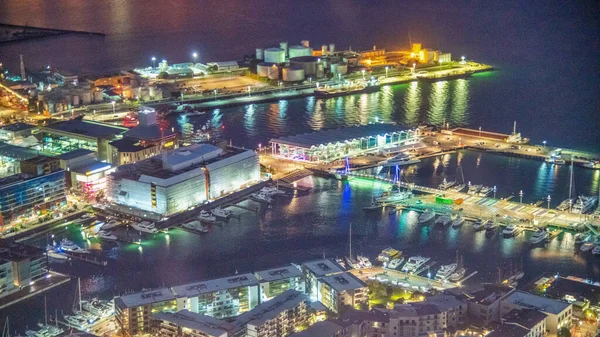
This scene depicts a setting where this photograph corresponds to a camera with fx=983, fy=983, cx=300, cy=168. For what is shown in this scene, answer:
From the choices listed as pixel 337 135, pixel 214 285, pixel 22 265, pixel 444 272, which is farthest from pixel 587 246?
pixel 22 265

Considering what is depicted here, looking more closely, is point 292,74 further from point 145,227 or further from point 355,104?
point 145,227

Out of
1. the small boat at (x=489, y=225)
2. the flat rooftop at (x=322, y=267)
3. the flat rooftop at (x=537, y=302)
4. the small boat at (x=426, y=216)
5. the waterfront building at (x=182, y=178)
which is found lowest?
the small boat at (x=489, y=225)

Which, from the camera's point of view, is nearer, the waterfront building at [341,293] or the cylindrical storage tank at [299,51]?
the waterfront building at [341,293]

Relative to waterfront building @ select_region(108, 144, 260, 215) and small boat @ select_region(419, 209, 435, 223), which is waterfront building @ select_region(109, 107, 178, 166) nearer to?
waterfront building @ select_region(108, 144, 260, 215)

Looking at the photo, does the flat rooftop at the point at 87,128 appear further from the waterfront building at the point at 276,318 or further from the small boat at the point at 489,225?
the waterfront building at the point at 276,318

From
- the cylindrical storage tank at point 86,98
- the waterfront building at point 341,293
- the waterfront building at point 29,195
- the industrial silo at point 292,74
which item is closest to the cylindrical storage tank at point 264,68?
the industrial silo at point 292,74

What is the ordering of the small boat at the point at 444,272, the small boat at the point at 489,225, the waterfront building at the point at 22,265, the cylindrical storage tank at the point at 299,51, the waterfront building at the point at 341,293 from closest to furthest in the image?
the waterfront building at the point at 341,293
the waterfront building at the point at 22,265
the small boat at the point at 444,272
the small boat at the point at 489,225
the cylindrical storage tank at the point at 299,51

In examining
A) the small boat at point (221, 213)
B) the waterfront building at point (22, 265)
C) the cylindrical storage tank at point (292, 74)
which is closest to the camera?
the waterfront building at point (22, 265)
